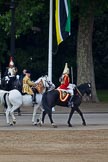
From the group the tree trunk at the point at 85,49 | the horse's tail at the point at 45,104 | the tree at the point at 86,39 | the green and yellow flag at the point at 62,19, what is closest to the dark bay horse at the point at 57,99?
the horse's tail at the point at 45,104

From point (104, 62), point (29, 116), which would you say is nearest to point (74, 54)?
point (104, 62)

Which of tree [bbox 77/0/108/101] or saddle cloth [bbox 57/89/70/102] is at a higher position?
tree [bbox 77/0/108/101]

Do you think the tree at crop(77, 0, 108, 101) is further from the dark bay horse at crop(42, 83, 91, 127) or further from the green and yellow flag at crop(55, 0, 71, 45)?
the dark bay horse at crop(42, 83, 91, 127)

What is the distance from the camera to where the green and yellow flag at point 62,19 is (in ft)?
118

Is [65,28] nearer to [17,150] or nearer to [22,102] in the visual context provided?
[22,102]

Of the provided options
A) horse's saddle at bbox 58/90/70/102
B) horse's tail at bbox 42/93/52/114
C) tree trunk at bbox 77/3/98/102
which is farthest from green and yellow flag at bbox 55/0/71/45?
horse's tail at bbox 42/93/52/114

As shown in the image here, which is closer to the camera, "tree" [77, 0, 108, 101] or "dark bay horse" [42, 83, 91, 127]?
"dark bay horse" [42, 83, 91, 127]

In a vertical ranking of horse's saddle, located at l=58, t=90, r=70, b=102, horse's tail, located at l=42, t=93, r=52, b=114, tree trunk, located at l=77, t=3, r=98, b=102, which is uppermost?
tree trunk, located at l=77, t=3, r=98, b=102

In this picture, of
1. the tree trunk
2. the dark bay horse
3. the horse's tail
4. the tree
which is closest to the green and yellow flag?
the tree

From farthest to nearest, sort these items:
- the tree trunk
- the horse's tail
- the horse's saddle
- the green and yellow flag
Answer: the tree trunk
the green and yellow flag
the horse's saddle
the horse's tail

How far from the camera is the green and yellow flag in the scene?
36.1m

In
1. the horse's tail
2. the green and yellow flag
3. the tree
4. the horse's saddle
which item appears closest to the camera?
the horse's tail

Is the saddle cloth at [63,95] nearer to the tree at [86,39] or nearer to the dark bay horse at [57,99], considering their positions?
the dark bay horse at [57,99]

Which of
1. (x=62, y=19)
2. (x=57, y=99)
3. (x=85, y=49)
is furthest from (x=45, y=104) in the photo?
(x=85, y=49)
